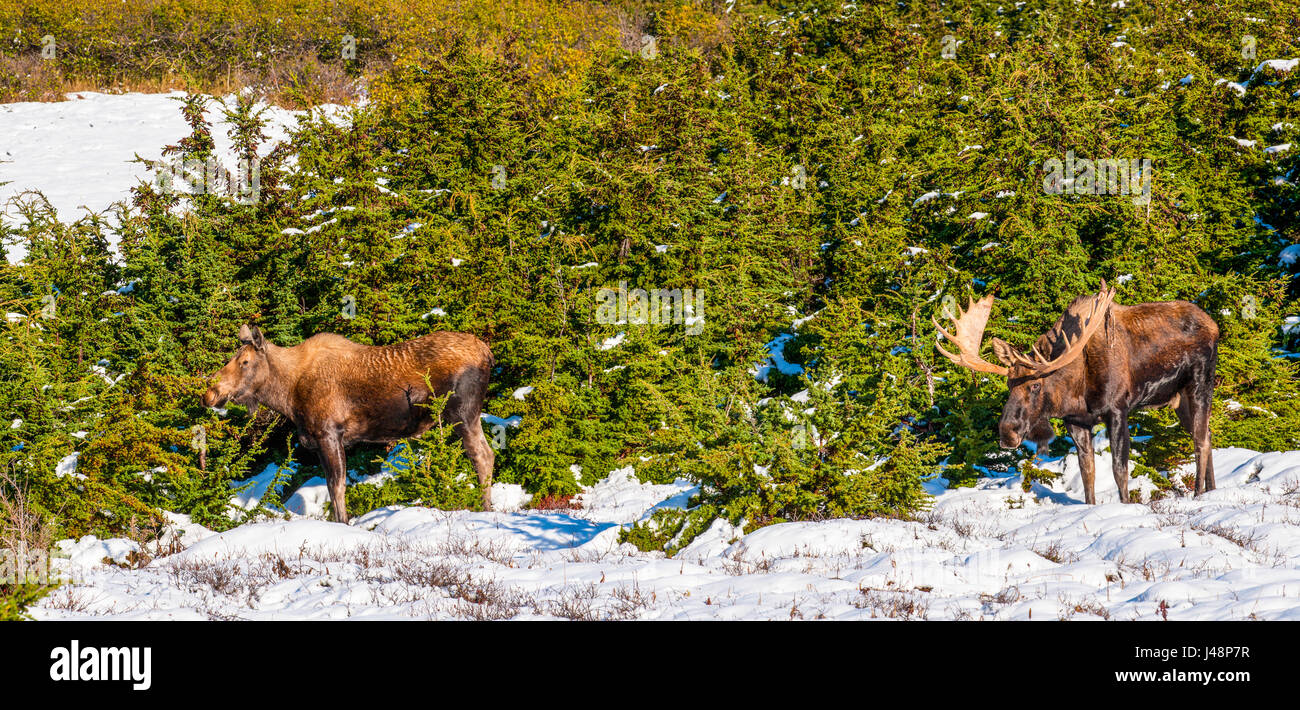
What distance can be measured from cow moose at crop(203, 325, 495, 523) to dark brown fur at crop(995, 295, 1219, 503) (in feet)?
20.7

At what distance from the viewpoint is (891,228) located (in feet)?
56.9

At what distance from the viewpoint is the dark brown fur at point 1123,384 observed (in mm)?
10492

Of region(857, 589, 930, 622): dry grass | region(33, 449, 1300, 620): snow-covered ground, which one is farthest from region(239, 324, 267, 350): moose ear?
region(857, 589, 930, 622): dry grass

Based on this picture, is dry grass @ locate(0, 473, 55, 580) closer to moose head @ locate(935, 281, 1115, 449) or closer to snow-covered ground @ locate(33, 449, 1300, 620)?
snow-covered ground @ locate(33, 449, 1300, 620)

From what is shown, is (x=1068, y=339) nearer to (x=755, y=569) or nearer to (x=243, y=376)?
(x=755, y=569)

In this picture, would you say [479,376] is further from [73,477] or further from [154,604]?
[154,604]

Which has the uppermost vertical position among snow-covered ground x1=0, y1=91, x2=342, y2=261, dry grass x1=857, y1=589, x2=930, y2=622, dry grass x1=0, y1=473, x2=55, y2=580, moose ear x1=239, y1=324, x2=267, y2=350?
snow-covered ground x1=0, y1=91, x2=342, y2=261

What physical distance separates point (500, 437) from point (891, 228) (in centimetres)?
775

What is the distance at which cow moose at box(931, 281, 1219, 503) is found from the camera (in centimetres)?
1048

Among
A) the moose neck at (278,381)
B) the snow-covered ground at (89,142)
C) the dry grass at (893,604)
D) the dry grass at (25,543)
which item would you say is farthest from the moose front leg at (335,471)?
the snow-covered ground at (89,142)

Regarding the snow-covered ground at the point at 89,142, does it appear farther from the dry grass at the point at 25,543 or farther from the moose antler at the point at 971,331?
the moose antler at the point at 971,331

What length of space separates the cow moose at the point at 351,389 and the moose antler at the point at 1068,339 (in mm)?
6322

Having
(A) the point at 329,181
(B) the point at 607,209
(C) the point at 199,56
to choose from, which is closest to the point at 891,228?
(B) the point at 607,209

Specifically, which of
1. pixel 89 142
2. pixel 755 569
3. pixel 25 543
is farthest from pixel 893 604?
pixel 89 142
